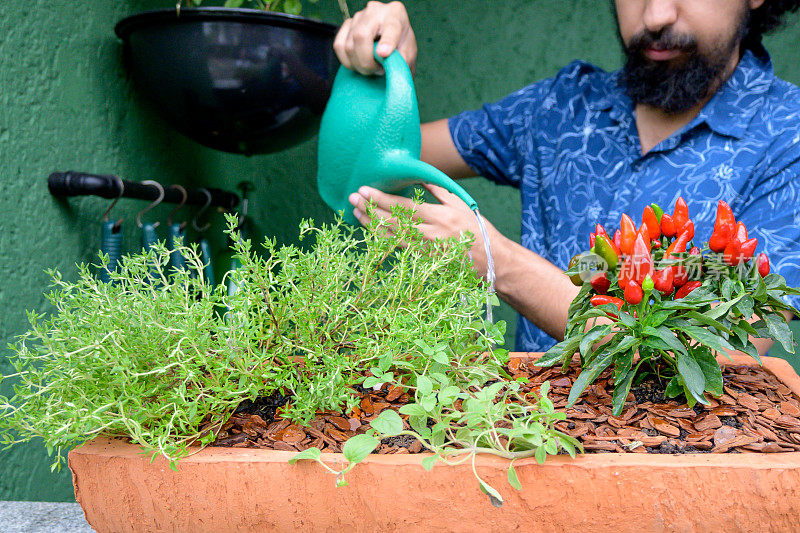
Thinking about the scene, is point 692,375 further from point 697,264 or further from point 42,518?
point 42,518

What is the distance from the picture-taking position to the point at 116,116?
3.92 ft

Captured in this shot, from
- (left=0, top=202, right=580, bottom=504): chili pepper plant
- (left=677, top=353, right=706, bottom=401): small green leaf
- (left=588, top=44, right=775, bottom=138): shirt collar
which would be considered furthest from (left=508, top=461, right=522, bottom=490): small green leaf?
(left=588, top=44, right=775, bottom=138): shirt collar

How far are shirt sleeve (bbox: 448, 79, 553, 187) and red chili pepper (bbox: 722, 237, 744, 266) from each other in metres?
1.03

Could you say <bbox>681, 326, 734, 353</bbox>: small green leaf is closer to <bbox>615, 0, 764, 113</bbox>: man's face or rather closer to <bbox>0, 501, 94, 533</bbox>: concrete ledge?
<bbox>0, 501, 94, 533</bbox>: concrete ledge

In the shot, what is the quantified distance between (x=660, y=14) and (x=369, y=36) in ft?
2.21

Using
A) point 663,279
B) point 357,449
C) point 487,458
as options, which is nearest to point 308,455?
point 357,449

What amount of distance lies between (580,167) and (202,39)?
2.93 ft

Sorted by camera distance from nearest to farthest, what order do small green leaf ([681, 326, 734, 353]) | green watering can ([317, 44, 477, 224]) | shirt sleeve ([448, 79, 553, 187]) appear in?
1. small green leaf ([681, 326, 734, 353])
2. green watering can ([317, 44, 477, 224])
3. shirt sleeve ([448, 79, 553, 187])

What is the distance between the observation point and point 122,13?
1.25 metres

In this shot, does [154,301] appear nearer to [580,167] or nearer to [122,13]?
[122,13]

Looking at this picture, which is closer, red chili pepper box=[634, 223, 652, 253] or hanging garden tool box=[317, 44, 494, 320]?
red chili pepper box=[634, 223, 652, 253]

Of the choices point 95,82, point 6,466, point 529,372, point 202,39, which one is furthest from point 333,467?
point 95,82

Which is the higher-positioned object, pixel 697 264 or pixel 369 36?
pixel 369 36

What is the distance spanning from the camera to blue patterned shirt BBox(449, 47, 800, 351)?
1233 mm
